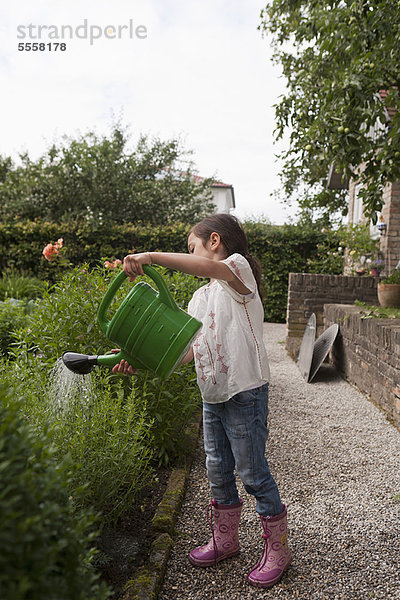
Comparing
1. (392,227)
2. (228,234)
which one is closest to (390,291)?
(392,227)

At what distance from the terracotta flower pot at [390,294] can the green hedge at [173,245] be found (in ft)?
15.7

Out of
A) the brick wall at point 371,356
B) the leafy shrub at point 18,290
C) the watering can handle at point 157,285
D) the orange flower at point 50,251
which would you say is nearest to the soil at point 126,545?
the watering can handle at point 157,285

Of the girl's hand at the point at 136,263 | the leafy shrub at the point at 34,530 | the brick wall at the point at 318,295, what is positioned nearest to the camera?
the leafy shrub at the point at 34,530

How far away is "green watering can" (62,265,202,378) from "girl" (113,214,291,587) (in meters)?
0.16

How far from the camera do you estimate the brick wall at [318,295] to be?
776 cm

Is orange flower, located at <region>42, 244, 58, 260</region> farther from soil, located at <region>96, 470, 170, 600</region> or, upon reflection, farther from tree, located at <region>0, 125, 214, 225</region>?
tree, located at <region>0, 125, 214, 225</region>

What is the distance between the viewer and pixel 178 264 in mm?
1604

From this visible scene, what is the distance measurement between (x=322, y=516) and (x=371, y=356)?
2567mm

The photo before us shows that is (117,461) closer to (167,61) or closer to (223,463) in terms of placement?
(223,463)

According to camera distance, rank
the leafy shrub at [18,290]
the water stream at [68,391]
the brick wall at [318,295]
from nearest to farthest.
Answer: the water stream at [68,391] → the brick wall at [318,295] → the leafy shrub at [18,290]

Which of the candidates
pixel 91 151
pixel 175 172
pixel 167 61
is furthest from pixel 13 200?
pixel 167 61

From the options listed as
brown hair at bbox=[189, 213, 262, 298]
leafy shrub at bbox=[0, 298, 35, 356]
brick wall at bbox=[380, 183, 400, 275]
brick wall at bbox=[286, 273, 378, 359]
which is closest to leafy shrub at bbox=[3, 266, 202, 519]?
brown hair at bbox=[189, 213, 262, 298]

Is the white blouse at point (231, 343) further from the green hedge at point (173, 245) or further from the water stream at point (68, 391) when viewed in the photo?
the green hedge at point (173, 245)

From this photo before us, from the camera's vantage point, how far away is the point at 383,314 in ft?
17.4
